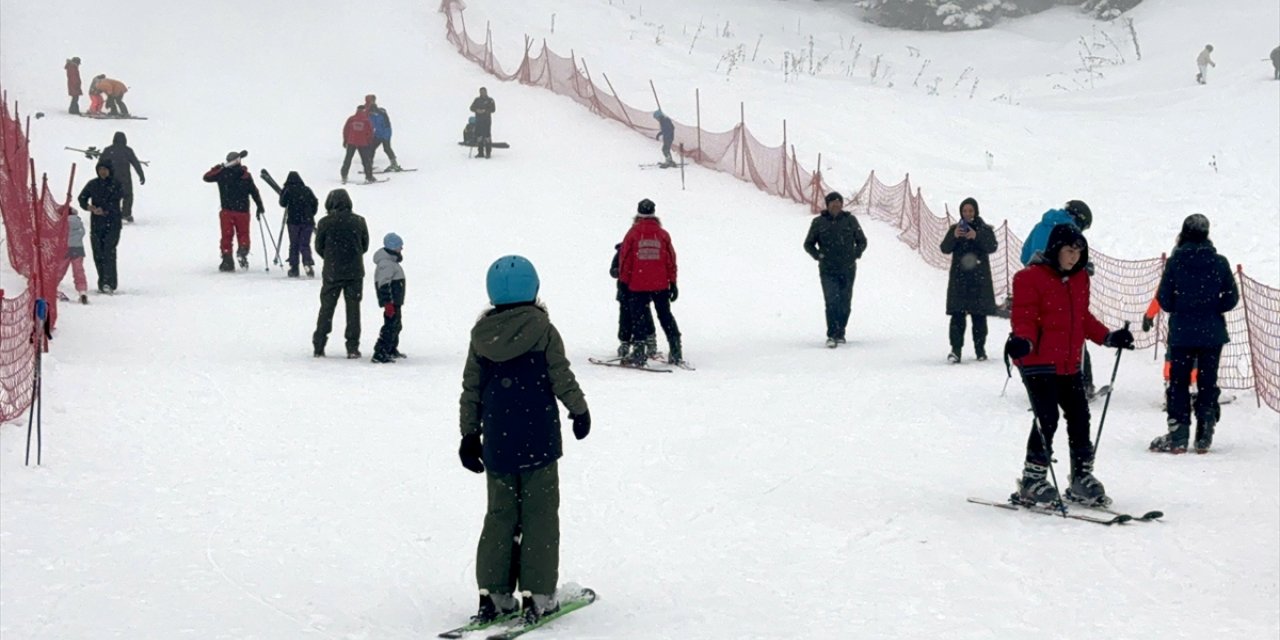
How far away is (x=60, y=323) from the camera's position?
610 inches

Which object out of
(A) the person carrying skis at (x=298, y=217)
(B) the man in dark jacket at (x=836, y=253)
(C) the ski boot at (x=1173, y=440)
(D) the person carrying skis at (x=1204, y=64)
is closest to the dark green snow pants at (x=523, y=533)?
(C) the ski boot at (x=1173, y=440)

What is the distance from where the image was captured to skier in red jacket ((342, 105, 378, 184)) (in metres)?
27.7

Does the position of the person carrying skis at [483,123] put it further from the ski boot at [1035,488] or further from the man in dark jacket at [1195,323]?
the ski boot at [1035,488]

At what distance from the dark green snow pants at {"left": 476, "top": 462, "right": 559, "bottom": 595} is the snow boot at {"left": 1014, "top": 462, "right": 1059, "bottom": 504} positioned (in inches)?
133

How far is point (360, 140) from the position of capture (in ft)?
91.0

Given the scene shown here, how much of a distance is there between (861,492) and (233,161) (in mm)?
13249

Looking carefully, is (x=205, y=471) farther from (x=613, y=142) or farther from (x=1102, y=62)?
(x=1102, y=62)

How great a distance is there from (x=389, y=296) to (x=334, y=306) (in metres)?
0.53

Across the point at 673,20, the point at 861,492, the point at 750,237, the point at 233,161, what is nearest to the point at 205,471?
the point at 861,492

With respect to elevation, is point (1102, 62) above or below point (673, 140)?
above

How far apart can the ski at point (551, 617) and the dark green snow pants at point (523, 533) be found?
13cm

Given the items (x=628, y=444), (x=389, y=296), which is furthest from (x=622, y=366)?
(x=628, y=444)

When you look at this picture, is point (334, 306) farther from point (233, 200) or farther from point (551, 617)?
point (551, 617)

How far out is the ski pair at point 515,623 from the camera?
240 inches
